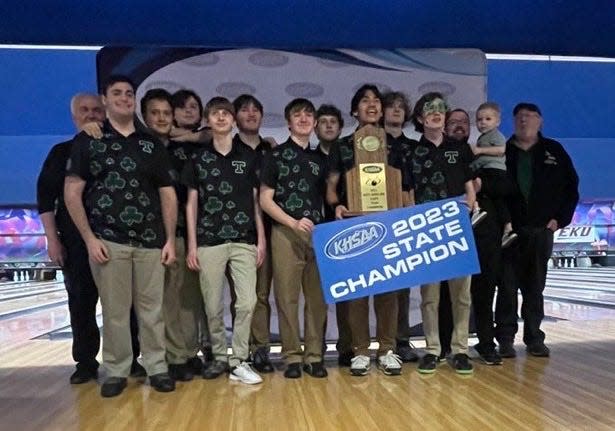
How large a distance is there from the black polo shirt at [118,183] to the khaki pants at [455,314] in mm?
1479

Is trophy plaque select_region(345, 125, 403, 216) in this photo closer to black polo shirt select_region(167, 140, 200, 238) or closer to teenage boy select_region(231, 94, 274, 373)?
teenage boy select_region(231, 94, 274, 373)

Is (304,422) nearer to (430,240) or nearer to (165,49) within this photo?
(430,240)

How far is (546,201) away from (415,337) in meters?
1.31

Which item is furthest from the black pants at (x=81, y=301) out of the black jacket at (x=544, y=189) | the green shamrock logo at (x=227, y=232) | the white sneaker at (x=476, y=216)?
the black jacket at (x=544, y=189)

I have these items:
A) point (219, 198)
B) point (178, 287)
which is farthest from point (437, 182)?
point (178, 287)

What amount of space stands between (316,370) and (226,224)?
0.90 meters

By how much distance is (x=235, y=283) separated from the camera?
290 cm

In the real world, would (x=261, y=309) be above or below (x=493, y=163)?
below

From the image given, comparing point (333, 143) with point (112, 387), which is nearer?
point (112, 387)

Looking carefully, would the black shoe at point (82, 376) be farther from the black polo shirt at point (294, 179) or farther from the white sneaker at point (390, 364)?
the white sneaker at point (390, 364)

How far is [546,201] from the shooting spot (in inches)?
137

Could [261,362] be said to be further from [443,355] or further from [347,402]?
[443,355]

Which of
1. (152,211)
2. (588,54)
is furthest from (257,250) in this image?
(588,54)

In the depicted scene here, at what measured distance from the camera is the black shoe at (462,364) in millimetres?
2910
